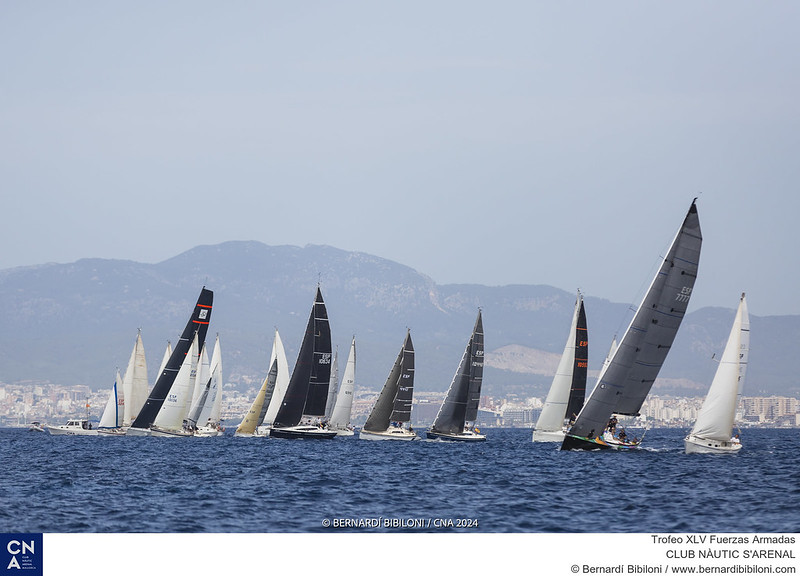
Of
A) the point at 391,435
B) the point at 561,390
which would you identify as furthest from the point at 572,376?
the point at 391,435

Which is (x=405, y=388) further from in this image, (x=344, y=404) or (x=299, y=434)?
(x=344, y=404)

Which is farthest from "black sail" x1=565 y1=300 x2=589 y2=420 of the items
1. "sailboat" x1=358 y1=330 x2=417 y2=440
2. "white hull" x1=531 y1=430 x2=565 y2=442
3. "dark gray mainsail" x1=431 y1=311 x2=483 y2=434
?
"sailboat" x1=358 y1=330 x2=417 y2=440

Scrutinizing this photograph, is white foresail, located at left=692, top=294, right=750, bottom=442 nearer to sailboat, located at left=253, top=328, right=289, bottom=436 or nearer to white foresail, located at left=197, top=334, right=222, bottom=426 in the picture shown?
sailboat, located at left=253, top=328, right=289, bottom=436

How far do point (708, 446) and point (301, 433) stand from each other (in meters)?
31.9

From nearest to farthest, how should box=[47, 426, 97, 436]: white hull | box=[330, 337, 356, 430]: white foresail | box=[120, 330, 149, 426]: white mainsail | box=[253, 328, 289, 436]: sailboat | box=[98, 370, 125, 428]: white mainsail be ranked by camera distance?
box=[330, 337, 356, 430]: white foresail → box=[98, 370, 125, 428]: white mainsail → box=[120, 330, 149, 426]: white mainsail → box=[253, 328, 289, 436]: sailboat → box=[47, 426, 97, 436]: white hull

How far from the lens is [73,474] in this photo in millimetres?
49719

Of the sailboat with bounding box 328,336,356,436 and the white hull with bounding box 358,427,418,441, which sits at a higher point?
the sailboat with bounding box 328,336,356,436

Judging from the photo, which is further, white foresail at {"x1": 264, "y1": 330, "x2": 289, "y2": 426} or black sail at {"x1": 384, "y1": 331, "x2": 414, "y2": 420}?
white foresail at {"x1": 264, "y1": 330, "x2": 289, "y2": 426}

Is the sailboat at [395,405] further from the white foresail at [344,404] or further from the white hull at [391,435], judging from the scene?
the white foresail at [344,404]

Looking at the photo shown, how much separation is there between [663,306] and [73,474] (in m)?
31.0

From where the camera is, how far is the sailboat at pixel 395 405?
3632 inches

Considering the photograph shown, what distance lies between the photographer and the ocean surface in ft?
104
